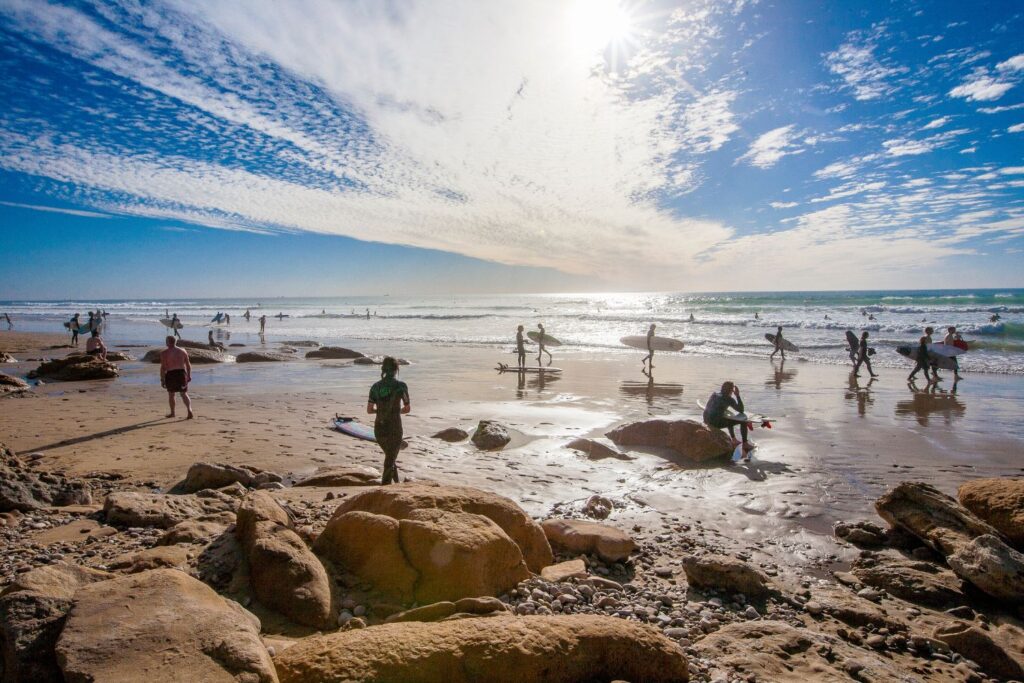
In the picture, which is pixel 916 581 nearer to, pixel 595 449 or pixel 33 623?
pixel 595 449

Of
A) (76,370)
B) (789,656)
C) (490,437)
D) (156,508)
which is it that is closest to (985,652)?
(789,656)

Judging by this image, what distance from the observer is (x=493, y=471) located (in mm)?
8461

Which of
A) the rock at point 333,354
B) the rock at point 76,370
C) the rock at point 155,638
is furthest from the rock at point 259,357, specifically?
the rock at point 155,638

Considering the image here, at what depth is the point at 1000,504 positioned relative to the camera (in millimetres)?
5805

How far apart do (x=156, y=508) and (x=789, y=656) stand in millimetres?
6201

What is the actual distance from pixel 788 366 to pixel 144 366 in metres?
27.5

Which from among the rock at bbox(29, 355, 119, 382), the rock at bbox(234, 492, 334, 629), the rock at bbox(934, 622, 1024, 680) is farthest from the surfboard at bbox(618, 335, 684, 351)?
the rock at bbox(234, 492, 334, 629)

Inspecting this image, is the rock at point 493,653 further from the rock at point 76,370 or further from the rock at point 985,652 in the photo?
the rock at point 76,370

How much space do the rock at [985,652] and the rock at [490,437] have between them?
6.95 meters

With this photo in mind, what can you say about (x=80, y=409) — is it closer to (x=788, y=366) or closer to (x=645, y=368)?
(x=645, y=368)

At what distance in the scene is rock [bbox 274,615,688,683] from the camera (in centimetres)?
274

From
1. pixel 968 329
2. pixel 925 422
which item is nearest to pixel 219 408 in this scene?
pixel 925 422

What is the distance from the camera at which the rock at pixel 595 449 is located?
931 cm

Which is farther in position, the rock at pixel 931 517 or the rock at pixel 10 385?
the rock at pixel 10 385
